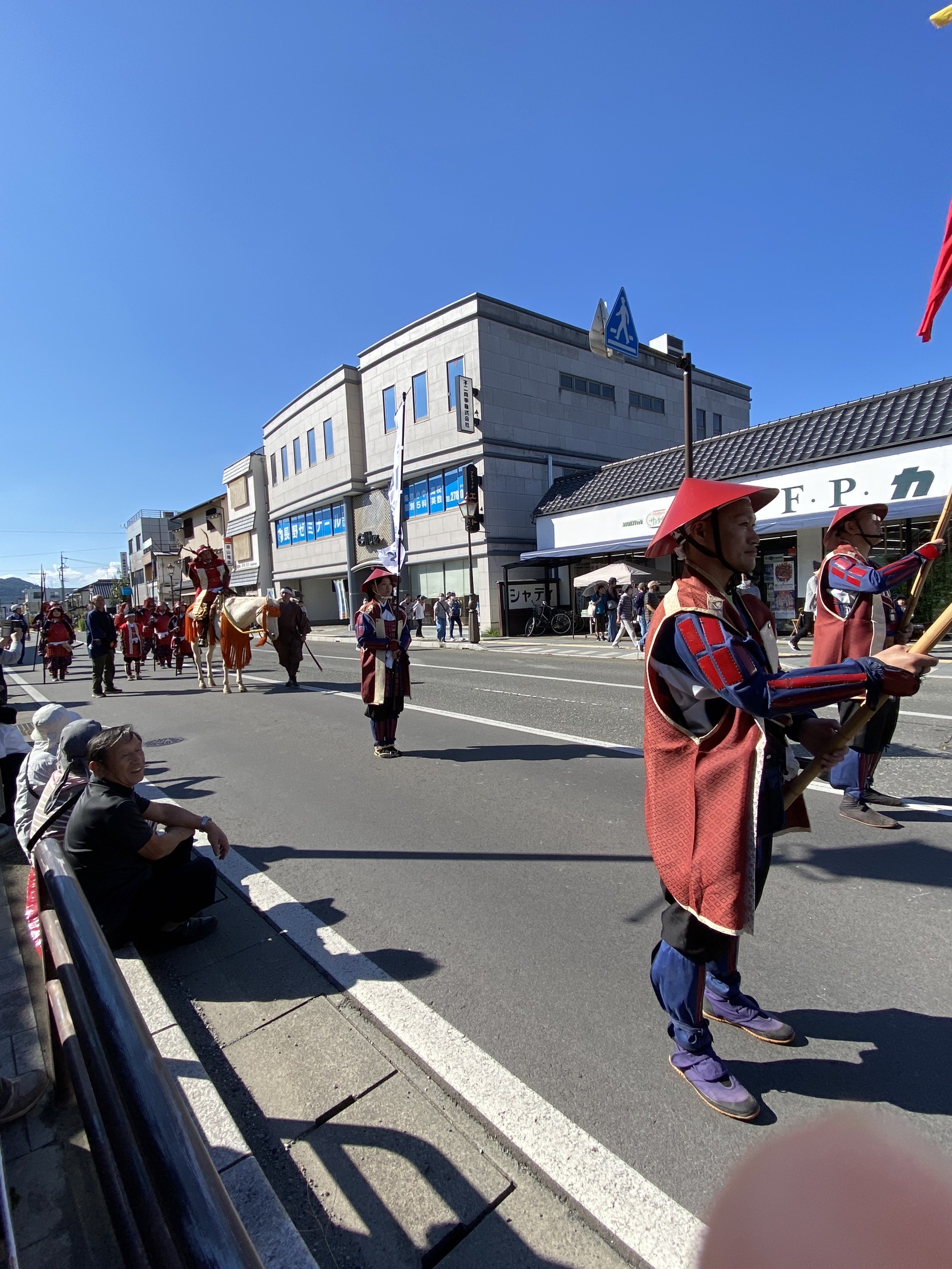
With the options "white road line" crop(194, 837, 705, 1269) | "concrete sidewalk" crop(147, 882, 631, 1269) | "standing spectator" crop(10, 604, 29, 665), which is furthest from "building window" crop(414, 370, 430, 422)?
"concrete sidewalk" crop(147, 882, 631, 1269)

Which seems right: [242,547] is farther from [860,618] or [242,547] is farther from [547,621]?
[860,618]

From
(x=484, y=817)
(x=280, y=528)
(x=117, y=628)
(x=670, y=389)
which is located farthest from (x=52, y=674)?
(x=670, y=389)

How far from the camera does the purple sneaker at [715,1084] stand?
2.08 meters

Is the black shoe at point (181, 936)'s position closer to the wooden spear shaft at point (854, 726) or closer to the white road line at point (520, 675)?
the wooden spear shaft at point (854, 726)

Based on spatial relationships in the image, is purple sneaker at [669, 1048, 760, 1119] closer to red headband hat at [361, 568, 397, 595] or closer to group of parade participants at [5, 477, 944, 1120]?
group of parade participants at [5, 477, 944, 1120]

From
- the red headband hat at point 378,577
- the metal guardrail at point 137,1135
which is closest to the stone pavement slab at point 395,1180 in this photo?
the metal guardrail at point 137,1135

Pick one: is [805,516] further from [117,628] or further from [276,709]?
[117,628]

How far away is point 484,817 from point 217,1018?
2505 millimetres

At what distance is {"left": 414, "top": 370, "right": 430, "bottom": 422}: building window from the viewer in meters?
27.7

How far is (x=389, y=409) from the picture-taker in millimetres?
30078

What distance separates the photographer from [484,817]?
500 centimetres

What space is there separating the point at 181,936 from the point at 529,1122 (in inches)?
84.1

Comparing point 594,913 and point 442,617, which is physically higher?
point 442,617

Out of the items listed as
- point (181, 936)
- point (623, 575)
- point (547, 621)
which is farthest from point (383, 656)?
point (547, 621)
